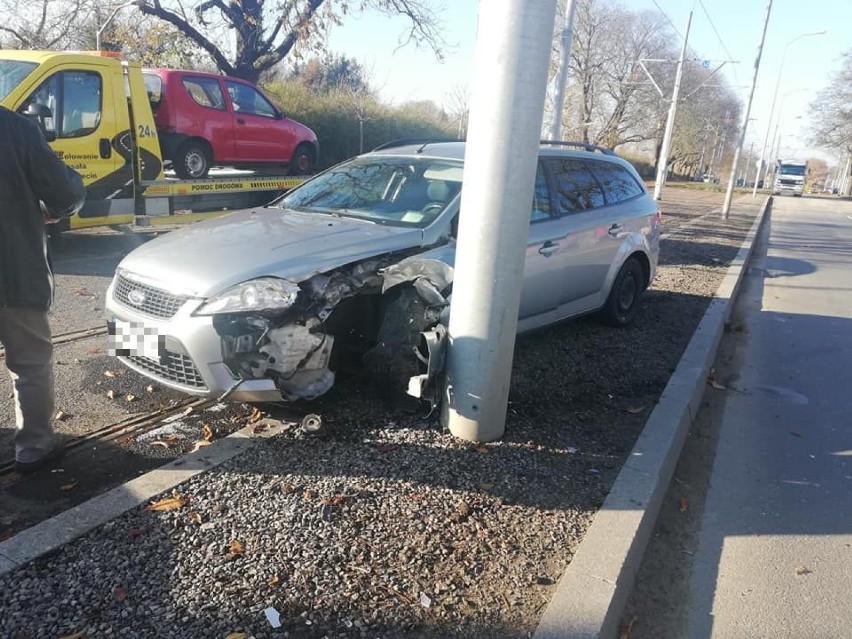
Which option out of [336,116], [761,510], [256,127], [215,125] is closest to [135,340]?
[761,510]

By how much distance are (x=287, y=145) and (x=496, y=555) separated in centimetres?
1070

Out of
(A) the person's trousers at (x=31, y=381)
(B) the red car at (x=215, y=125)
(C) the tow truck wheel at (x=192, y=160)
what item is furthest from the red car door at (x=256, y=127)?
(A) the person's trousers at (x=31, y=381)

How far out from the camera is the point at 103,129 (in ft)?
28.3

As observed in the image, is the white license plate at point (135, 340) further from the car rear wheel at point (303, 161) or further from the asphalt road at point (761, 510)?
the car rear wheel at point (303, 161)

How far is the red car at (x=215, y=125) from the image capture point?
32.8ft

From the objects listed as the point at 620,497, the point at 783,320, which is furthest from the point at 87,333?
the point at 783,320

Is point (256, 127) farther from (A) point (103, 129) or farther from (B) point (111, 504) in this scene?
(B) point (111, 504)

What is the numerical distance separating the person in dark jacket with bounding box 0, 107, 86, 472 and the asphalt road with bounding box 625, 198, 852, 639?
312 centimetres

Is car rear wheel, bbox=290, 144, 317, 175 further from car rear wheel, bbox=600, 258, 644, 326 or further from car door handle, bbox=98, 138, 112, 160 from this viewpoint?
car rear wheel, bbox=600, 258, 644, 326

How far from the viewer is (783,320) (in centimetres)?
880

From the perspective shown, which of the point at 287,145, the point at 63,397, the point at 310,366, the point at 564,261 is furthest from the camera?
the point at 287,145

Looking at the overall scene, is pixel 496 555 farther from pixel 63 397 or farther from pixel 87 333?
pixel 87 333

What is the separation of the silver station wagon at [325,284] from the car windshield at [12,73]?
187 inches

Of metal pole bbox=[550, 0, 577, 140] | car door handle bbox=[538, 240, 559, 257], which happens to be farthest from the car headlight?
metal pole bbox=[550, 0, 577, 140]
